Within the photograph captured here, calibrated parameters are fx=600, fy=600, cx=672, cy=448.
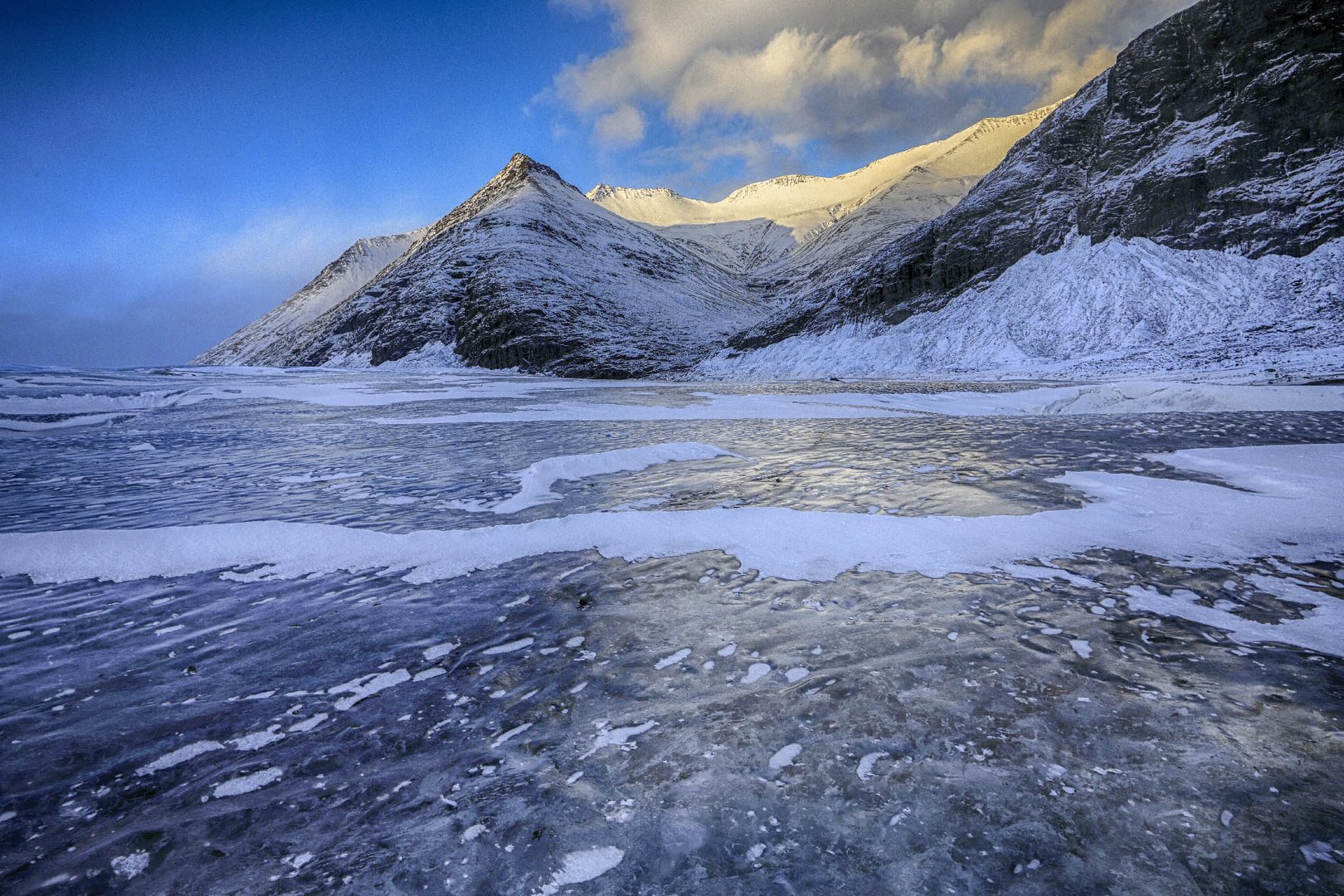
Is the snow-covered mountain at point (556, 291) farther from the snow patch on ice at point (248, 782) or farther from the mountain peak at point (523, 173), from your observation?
the snow patch on ice at point (248, 782)

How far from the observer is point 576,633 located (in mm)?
3906

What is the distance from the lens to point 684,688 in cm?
320

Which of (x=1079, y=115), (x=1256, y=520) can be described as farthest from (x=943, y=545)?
(x=1079, y=115)

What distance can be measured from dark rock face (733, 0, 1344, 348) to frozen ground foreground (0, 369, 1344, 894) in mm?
59097

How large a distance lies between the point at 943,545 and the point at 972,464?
4466 mm

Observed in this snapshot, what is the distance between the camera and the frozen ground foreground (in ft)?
6.94

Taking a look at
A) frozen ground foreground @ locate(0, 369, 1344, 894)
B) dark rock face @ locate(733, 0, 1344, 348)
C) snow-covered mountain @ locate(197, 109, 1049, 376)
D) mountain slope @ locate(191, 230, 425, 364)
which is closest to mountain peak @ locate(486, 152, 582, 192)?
snow-covered mountain @ locate(197, 109, 1049, 376)

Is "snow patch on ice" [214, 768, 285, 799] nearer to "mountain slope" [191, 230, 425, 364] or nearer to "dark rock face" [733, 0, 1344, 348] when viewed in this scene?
"dark rock face" [733, 0, 1344, 348]

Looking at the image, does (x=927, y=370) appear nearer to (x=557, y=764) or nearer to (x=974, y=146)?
(x=557, y=764)

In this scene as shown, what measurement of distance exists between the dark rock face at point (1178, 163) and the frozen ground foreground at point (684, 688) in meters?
59.1

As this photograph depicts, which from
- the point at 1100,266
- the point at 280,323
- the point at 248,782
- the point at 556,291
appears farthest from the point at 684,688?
the point at 280,323

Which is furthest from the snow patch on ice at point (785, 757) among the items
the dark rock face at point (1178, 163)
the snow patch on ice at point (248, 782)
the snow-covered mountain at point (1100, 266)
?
the dark rock face at point (1178, 163)

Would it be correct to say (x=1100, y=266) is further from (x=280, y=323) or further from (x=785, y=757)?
(x=280, y=323)

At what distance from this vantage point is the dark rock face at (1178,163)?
47312 mm
